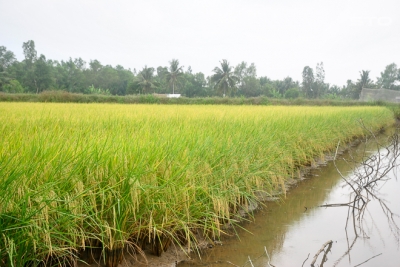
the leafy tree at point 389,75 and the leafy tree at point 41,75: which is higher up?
the leafy tree at point 389,75

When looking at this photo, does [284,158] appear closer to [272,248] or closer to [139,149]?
[272,248]

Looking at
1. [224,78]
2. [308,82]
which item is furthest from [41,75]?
[308,82]

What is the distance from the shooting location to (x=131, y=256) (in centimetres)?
242

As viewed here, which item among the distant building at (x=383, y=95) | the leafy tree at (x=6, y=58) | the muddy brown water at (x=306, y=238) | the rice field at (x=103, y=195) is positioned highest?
the leafy tree at (x=6, y=58)

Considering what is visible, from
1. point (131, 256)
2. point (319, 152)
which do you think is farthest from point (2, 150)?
point (319, 152)

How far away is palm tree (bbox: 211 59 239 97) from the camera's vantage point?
34531 mm

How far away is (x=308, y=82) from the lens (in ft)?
122

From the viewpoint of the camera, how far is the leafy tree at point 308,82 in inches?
1462

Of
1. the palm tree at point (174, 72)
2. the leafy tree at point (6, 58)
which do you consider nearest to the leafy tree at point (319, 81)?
the palm tree at point (174, 72)

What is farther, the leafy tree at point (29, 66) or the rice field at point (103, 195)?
the leafy tree at point (29, 66)

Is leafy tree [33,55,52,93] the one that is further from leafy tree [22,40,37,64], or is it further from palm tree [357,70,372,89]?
palm tree [357,70,372,89]

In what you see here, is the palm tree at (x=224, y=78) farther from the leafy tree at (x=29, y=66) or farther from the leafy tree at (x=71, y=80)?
the leafy tree at (x=29, y=66)

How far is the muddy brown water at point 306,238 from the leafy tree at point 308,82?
34182 millimetres

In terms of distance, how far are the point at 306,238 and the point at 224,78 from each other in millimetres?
32023
